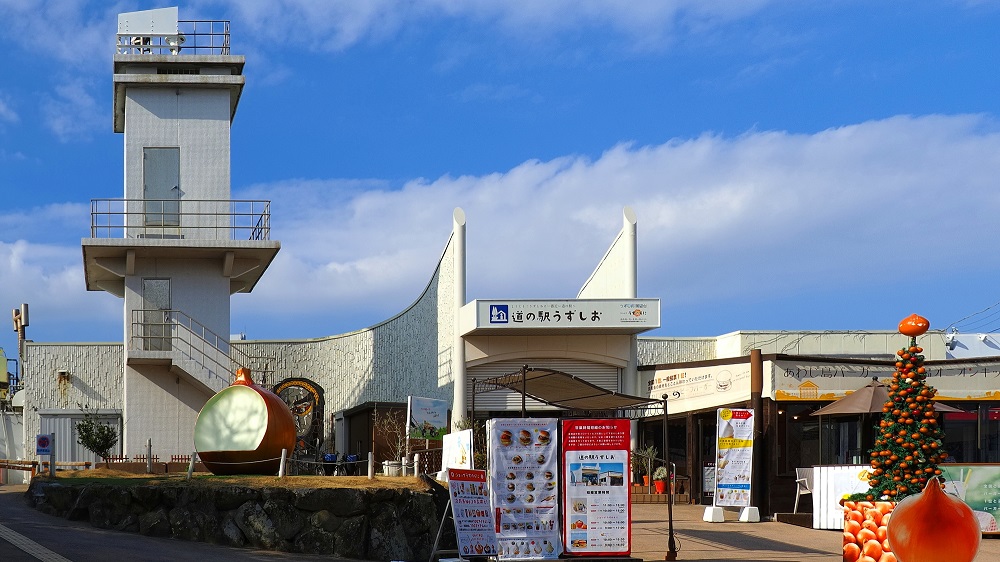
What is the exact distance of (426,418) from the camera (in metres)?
29.4

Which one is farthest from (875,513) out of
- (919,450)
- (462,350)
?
(462,350)

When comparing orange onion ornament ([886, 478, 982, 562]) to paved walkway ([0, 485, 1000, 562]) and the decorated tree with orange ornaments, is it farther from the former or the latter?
paved walkway ([0, 485, 1000, 562])

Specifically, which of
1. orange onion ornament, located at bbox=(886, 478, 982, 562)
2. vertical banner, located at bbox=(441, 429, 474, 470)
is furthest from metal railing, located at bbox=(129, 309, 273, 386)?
orange onion ornament, located at bbox=(886, 478, 982, 562)

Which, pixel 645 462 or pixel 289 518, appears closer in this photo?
pixel 289 518

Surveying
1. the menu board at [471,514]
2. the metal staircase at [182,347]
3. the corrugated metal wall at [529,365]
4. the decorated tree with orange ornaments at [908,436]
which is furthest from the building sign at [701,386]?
the menu board at [471,514]

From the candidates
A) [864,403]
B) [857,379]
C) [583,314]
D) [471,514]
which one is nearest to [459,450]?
[471,514]

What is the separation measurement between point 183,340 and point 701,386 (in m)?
12.5

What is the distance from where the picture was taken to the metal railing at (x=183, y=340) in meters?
29.1

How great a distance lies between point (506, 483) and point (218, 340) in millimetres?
15480

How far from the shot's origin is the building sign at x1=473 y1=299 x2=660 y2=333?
3058cm

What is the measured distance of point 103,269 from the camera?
1187 inches

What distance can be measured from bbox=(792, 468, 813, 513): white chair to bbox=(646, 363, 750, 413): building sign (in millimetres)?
2090

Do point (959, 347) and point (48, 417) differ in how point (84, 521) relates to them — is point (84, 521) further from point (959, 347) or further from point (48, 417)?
point (959, 347)

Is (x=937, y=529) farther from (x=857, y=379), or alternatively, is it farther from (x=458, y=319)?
(x=458, y=319)
